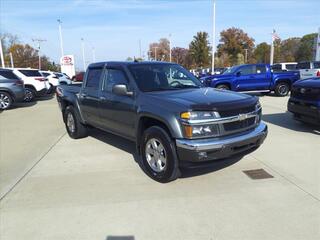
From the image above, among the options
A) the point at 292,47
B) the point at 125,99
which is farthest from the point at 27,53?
the point at 125,99

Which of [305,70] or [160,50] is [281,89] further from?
[160,50]

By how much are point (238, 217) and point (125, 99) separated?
8.98 feet

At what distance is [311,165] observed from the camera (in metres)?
5.50

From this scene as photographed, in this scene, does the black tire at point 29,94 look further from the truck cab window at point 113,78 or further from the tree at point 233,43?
the tree at point 233,43

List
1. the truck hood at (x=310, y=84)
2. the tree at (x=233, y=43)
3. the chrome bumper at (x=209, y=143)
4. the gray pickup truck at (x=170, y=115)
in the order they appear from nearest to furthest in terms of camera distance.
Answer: the chrome bumper at (x=209, y=143) → the gray pickup truck at (x=170, y=115) → the truck hood at (x=310, y=84) → the tree at (x=233, y=43)

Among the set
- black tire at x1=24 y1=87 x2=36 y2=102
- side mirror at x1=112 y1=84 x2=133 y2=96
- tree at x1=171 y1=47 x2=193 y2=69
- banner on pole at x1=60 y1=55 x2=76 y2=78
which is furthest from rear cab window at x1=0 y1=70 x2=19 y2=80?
tree at x1=171 y1=47 x2=193 y2=69

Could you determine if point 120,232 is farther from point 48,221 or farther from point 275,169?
point 275,169

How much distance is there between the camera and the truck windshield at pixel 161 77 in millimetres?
5520

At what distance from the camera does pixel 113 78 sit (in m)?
6.12

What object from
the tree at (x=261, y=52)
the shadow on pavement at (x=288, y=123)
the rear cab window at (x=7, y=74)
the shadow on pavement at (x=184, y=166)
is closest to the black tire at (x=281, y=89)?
the shadow on pavement at (x=288, y=123)

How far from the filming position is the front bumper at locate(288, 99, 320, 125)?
7540mm

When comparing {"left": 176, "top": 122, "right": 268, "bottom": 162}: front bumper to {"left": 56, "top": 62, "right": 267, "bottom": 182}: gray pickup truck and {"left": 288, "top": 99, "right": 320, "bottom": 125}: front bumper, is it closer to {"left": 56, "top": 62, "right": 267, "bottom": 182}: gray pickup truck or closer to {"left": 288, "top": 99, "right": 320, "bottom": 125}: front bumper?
{"left": 56, "top": 62, "right": 267, "bottom": 182}: gray pickup truck

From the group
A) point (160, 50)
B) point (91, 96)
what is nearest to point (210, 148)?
point (91, 96)

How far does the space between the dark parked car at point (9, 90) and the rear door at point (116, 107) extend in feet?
31.8
